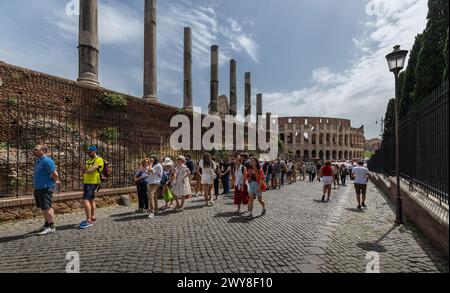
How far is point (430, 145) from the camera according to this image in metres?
5.16

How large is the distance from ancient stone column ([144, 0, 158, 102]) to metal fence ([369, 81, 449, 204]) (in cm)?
1426

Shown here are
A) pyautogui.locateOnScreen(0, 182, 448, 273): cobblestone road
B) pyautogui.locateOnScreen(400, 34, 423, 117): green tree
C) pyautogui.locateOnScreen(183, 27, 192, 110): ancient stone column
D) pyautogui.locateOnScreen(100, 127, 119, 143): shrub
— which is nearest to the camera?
pyautogui.locateOnScreen(0, 182, 448, 273): cobblestone road

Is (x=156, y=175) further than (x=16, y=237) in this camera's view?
Yes

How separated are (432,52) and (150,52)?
15508 millimetres

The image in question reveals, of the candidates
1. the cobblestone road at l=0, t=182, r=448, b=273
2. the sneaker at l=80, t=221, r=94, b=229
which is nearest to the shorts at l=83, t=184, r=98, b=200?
the sneaker at l=80, t=221, r=94, b=229

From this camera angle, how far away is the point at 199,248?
411cm

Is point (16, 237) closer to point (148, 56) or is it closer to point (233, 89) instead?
point (148, 56)

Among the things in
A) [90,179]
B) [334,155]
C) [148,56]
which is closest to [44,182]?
[90,179]

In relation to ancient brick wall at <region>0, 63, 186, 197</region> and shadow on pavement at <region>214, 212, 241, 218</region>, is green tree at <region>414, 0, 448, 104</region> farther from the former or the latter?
ancient brick wall at <region>0, 63, 186, 197</region>

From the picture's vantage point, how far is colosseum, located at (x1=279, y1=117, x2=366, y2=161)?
2522 inches

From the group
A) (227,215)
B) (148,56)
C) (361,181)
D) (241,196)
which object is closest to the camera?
(227,215)

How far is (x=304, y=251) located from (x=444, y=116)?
316cm

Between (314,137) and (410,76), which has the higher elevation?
(410,76)
